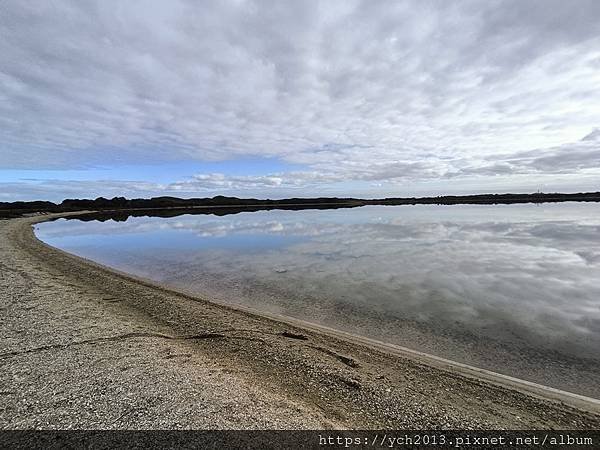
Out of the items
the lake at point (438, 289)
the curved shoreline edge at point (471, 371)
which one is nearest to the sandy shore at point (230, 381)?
the curved shoreline edge at point (471, 371)

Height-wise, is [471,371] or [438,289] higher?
[471,371]

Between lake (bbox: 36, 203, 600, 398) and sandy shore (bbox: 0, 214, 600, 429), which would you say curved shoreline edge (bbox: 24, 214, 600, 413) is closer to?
sandy shore (bbox: 0, 214, 600, 429)

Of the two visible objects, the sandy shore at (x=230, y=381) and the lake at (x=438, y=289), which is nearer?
the sandy shore at (x=230, y=381)

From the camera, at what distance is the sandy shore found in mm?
4383

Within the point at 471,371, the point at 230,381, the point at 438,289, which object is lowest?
the point at 438,289

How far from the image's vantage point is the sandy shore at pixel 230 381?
14.4 feet

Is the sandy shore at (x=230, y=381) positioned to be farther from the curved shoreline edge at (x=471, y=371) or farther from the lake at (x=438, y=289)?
the lake at (x=438, y=289)

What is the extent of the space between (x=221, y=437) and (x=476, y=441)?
10.7 ft

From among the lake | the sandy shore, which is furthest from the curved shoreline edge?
the lake

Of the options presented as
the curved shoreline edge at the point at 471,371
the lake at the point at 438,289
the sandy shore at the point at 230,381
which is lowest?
the lake at the point at 438,289

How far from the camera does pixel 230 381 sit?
212 inches

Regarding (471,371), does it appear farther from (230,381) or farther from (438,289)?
(438,289)

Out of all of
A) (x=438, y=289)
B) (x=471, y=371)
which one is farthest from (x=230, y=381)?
(x=438, y=289)

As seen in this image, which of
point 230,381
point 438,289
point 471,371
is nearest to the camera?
point 230,381
